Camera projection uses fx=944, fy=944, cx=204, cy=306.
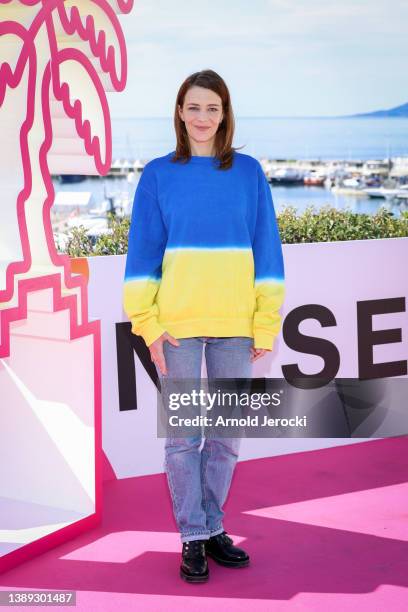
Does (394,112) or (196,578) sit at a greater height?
(394,112)

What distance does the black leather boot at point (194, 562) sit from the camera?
278cm

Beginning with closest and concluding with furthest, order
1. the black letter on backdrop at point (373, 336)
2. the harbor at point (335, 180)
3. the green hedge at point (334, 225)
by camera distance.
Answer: the black letter on backdrop at point (373, 336) → the green hedge at point (334, 225) → the harbor at point (335, 180)

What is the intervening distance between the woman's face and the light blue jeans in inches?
23.7

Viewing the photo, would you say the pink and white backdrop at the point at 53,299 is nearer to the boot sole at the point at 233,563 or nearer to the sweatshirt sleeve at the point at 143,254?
the sweatshirt sleeve at the point at 143,254

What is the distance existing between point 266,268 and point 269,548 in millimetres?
928

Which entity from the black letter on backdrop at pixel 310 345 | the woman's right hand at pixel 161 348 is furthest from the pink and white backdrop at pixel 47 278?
the black letter on backdrop at pixel 310 345

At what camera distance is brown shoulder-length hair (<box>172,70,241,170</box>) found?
2750 millimetres

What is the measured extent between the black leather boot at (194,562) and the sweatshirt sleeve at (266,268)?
0.64m

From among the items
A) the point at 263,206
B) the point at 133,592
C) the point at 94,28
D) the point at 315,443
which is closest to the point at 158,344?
the point at 263,206

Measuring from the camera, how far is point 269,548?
305cm

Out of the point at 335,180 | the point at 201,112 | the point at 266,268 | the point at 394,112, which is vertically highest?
the point at 394,112

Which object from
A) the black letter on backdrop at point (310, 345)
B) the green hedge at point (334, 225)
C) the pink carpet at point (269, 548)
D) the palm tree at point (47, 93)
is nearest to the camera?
the pink carpet at point (269, 548)

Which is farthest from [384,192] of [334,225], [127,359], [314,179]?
[127,359]

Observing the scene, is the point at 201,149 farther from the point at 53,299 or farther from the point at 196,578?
the point at 196,578
